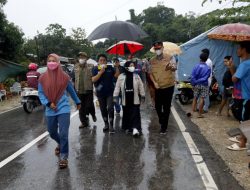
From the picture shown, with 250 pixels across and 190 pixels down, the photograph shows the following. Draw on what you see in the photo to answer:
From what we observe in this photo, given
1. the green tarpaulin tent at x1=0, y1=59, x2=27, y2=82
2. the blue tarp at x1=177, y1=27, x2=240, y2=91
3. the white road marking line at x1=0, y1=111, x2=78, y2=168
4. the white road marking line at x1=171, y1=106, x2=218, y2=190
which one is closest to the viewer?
the white road marking line at x1=171, y1=106, x2=218, y2=190

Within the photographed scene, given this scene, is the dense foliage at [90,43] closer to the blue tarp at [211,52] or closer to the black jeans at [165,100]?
the blue tarp at [211,52]

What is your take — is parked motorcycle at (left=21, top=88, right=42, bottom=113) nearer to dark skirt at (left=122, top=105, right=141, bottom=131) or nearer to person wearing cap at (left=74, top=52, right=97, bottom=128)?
person wearing cap at (left=74, top=52, right=97, bottom=128)

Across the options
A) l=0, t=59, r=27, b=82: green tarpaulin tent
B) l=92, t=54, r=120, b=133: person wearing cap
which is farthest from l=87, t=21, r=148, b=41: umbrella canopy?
l=0, t=59, r=27, b=82: green tarpaulin tent

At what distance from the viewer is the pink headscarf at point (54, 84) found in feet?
19.2

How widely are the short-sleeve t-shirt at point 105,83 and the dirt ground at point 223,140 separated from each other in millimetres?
2397

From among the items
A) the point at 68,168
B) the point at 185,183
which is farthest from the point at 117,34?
the point at 185,183

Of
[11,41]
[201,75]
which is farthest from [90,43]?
[201,75]

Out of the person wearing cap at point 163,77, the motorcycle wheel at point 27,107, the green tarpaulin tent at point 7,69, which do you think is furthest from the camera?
the green tarpaulin tent at point 7,69

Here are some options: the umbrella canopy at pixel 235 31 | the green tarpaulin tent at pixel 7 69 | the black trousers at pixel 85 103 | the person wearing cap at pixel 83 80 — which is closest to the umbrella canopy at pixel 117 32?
the person wearing cap at pixel 83 80

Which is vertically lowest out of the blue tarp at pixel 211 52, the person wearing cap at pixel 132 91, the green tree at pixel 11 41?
the person wearing cap at pixel 132 91

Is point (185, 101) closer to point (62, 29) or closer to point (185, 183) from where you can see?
point (185, 183)

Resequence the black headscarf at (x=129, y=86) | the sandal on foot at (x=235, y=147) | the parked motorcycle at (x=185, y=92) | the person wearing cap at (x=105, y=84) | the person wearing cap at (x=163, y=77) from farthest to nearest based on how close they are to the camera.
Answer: the parked motorcycle at (x=185, y=92) → the person wearing cap at (x=105, y=84) → the person wearing cap at (x=163, y=77) → the black headscarf at (x=129, y=86) → the sandal on foot at (x=235, y=147)

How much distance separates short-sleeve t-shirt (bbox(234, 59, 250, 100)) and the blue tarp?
7.75m

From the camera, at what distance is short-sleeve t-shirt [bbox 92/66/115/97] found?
837 centimetres
